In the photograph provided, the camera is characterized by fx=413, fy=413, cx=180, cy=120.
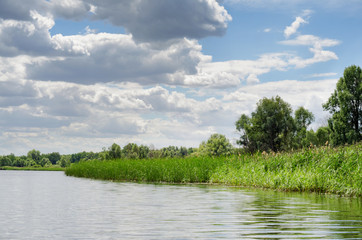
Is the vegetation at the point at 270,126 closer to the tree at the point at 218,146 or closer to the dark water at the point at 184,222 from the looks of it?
the tree at the point at 218,146

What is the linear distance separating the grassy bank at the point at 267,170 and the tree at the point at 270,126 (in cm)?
4864

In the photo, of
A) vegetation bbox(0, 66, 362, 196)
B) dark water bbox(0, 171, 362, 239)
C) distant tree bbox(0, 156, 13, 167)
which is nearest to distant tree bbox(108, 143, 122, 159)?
vegetation bbox(0, 66, 362, 196)

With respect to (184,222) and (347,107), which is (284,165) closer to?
(184,222)

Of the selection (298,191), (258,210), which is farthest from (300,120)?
(258,210)

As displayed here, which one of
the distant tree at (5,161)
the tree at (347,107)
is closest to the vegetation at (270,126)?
the tree at (347,107)

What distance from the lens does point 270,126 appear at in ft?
282

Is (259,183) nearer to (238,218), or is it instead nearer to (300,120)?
(238,218)

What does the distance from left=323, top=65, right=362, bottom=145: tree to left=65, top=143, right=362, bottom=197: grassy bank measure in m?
34.6

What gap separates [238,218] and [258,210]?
227 cm

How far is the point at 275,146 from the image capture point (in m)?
84.2

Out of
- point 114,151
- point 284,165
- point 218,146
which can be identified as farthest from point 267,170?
point 218,146

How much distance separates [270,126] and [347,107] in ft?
77.7

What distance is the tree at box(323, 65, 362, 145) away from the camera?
62016mm

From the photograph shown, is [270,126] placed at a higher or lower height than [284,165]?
higher
